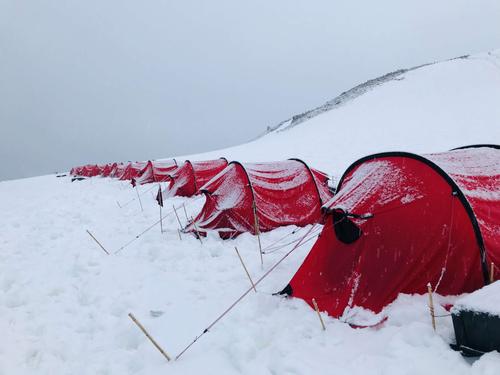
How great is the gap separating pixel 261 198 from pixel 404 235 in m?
4.57

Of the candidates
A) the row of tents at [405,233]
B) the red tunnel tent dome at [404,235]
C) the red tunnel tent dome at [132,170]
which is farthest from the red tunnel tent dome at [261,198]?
the red tunnel tent dome at [132,170]

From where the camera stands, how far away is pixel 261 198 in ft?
29.0

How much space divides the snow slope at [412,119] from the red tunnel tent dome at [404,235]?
12623 mm

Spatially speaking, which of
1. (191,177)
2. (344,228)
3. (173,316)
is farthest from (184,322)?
(191,177)

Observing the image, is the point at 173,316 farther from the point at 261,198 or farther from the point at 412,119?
the point at 412,119

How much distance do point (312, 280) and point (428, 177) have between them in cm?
212

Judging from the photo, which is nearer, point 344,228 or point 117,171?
point 344,228

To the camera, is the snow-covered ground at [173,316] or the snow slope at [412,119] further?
the snow slope at [412,119]

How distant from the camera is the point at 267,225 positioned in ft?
28.6

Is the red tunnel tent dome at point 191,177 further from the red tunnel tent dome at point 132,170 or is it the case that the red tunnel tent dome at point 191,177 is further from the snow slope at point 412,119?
the red tunnel tent dome at point 132,170

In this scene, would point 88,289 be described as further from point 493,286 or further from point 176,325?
point 493,286

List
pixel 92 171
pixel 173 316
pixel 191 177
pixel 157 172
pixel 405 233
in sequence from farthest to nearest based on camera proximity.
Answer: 1. pixel 92 171
2. pixel 157 172
3. pixel 191 177
4. pixel 173 316
5. pixel 405 233

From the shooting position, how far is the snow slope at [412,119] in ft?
74.0

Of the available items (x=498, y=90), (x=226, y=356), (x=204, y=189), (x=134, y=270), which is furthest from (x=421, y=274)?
(x=498, y=90)
